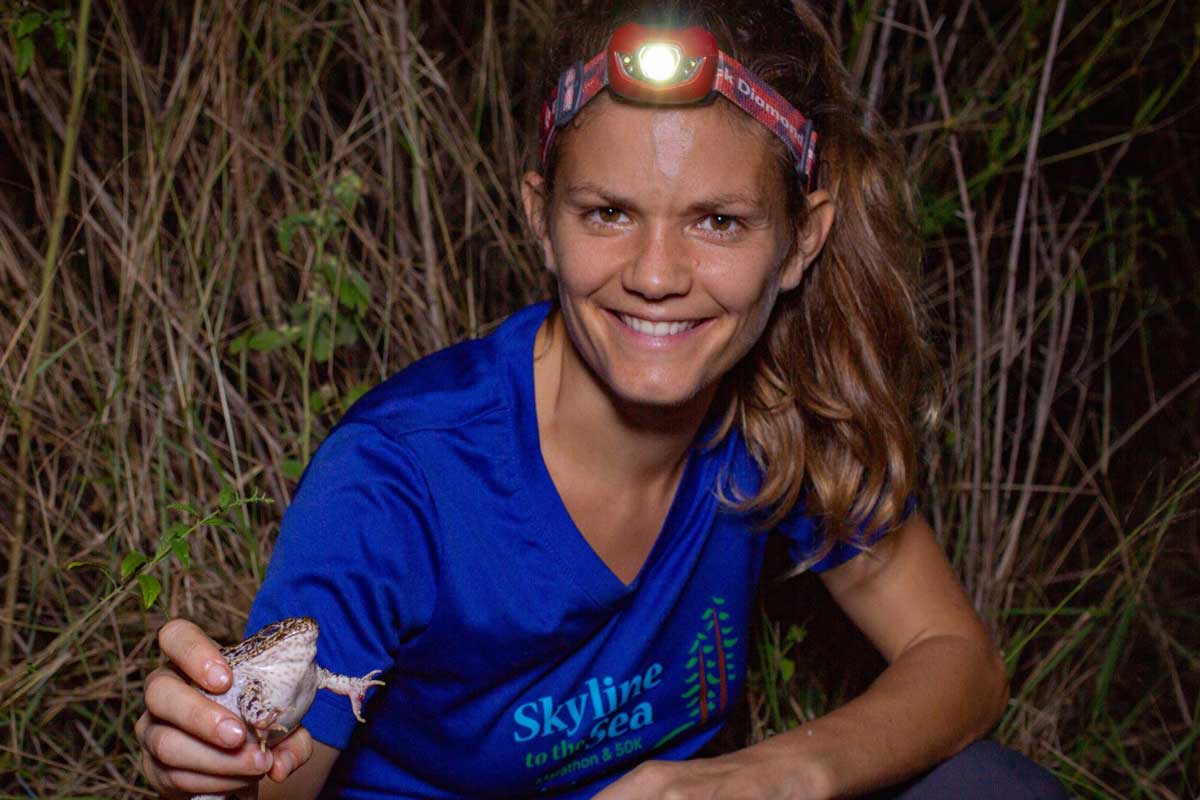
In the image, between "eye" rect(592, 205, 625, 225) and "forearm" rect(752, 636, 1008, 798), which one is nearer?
"eye" rect(592, 205, 625, 225)

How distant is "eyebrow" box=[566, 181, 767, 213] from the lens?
187 centimetres

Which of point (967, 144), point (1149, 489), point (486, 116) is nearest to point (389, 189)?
point (486, 116)

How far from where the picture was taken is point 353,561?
1.73 meters

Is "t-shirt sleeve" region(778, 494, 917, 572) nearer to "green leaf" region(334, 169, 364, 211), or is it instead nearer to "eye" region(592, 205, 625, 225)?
"eye" region(592, 205, 625, 225)

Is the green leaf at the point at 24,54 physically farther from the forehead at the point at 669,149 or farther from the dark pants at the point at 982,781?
the dark pants at the point at 982,781

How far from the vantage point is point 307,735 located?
147 cm

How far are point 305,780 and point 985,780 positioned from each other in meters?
1.23

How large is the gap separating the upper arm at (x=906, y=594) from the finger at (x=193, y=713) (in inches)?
56.9

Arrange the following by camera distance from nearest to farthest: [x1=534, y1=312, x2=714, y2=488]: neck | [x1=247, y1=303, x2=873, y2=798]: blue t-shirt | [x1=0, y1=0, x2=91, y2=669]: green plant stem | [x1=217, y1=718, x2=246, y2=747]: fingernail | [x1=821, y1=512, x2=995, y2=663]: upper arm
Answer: [x1=217, y1=718, x2=246, y2=747]: fingernail → [x1=247, y1=303, x2=873, y2=798]: blue t-shirt → [x1=534, y1=312, x2=714, y2=488]: neck → [x1=821, y1=512, x2=995, y2=663]: upper arm → [x1=0, y1=0, x2=91, y2=669]: green plant stem

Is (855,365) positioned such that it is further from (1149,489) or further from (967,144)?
(1149,489)

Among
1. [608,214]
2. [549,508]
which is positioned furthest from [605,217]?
[549,508]

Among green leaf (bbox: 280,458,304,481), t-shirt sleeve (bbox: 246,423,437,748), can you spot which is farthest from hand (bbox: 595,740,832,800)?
green leaf (bbox: 280,458,304,481)

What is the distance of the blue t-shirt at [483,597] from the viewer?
1.75 metres

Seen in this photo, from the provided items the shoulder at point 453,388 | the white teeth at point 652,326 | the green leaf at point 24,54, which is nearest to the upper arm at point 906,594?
the white teeth at point 652,326
